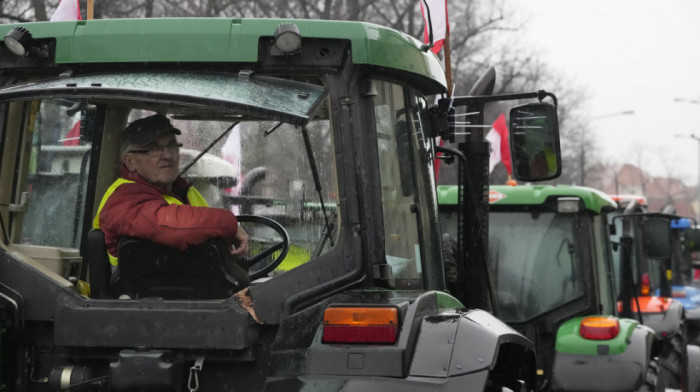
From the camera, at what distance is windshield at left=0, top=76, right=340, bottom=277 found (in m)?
3.90

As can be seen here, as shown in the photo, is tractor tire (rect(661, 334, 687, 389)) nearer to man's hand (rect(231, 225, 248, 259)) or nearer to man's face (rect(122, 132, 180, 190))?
man's hand (rect(231, 225, 248, 259))

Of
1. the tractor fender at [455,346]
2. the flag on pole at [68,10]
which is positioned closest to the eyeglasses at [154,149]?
the tractor fender at [455,346]

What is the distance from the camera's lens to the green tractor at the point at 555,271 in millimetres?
7832

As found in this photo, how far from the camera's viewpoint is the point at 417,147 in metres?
4.41

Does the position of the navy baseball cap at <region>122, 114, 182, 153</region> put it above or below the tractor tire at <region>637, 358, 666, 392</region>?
above

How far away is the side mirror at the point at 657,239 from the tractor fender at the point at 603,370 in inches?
70.2

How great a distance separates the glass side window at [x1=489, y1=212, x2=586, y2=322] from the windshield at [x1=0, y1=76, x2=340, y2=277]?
418 cm

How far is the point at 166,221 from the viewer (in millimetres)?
3814

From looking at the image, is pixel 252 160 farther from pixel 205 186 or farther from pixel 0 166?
pixel 0 166

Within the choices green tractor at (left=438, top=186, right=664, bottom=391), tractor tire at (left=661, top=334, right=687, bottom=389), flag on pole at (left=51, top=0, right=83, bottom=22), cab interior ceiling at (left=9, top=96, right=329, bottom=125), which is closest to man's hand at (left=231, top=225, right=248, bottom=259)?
cab interior ceiling at (left=9, top=96, right=329, bottom=125)

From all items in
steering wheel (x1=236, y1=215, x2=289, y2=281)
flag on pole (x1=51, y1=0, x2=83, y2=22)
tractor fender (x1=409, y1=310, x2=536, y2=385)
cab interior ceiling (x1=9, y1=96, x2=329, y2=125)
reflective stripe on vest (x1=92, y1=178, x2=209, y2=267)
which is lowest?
tractor fender (x1=409, y1=310, x2=536, y2=385)

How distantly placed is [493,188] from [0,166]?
5.13 m

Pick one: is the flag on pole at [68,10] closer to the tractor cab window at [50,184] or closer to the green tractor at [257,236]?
the tractor cab window at [50,184]

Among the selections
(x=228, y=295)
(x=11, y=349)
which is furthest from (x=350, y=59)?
(x=11, y=349)
